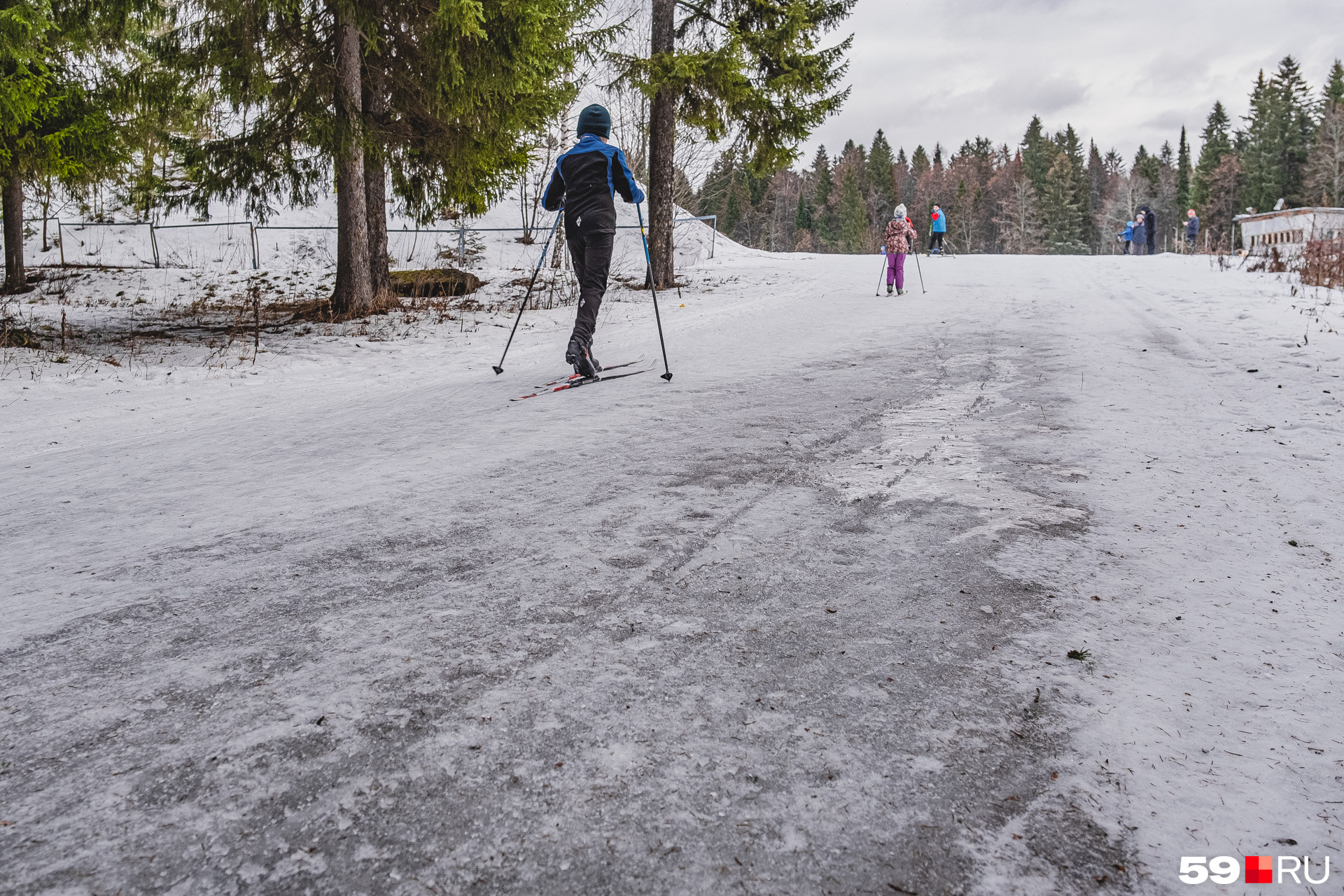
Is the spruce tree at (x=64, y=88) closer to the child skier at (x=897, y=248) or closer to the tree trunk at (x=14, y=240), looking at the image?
the tree trunk at (x=14, y=240)

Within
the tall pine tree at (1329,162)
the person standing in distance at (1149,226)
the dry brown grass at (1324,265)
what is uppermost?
the tall pine tree at (1329,162)

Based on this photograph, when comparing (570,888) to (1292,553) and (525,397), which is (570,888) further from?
(525,397)

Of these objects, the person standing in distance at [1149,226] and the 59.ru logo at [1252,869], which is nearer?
the 59.ru logo at [1252,869]

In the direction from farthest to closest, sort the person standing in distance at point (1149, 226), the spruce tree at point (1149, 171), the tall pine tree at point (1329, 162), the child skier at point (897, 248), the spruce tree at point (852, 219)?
1. the spruce tree at point (1149, 171)
2. the spruce tree at point (852, 219)
3. the tall pine tree at point (1329, 162)
4. the person standing in distance at point (1149, 226)
5. the child skier at point (897, 248)

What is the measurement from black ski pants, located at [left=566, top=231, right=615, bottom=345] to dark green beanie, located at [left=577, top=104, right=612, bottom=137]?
0.92m

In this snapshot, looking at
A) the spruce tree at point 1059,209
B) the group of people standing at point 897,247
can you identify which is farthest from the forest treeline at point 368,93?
the spruce tree at point 1059,209

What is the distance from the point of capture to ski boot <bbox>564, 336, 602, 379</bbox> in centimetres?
727

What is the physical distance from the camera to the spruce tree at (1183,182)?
278 ft

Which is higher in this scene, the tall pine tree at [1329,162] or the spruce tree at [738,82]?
the tall pine tree at [1329,162]

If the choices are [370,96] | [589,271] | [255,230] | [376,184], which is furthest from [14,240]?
[589,271]

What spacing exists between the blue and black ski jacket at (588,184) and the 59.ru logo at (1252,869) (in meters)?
6.51

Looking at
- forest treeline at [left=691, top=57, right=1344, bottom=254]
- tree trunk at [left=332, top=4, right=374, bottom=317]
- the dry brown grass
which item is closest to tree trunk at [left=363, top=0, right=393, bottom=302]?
tree trunk at [left=332, top=4, right=374, bottom=317]

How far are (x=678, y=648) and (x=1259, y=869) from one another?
60.2 inches

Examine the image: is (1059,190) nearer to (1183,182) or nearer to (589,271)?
(1183,182)
